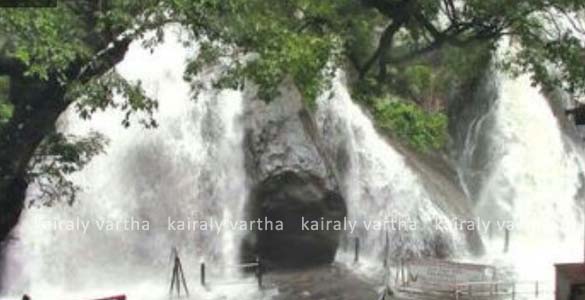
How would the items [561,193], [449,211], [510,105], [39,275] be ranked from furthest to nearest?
[510,105] → [561,193] → [449,211] → [39,275]

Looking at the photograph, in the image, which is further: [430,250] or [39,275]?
[430,250]

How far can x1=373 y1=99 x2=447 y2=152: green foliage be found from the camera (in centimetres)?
2673

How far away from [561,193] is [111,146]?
589 inches

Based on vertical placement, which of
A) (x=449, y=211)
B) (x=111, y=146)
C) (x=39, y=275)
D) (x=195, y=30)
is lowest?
(x=39, y=275)

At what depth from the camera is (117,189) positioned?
20844 mm

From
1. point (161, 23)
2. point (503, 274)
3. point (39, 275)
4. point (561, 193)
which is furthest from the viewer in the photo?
point (561, 193)

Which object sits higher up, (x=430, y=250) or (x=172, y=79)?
(x=172, y=79)

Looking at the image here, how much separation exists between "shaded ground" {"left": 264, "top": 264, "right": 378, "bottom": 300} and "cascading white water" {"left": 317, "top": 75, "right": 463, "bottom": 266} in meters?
2.12

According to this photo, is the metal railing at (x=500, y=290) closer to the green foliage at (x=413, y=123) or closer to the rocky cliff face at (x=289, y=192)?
the rocky cliff face at (x=289, y=192)

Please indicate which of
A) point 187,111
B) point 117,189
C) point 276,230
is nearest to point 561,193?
point 276,230

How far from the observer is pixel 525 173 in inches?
1070

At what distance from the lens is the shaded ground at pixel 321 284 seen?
1839 cm

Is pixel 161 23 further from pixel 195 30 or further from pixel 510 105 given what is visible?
pixel 510 105

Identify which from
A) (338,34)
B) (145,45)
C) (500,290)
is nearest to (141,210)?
(338,34)
